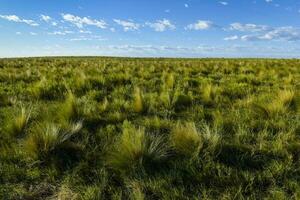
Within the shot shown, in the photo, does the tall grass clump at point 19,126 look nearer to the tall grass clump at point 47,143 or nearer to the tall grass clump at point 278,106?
the tall grass clump at point 47,143

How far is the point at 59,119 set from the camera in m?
5.36

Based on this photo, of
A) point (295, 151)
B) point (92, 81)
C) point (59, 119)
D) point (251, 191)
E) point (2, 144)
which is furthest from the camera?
point (92, 81)

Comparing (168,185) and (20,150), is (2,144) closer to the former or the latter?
(20,150)

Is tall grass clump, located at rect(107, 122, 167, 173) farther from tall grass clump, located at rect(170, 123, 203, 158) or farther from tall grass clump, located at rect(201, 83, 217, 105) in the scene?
tall grass clump, located at rect(201, 83, 217, 105)

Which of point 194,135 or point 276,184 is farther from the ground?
point 194,135

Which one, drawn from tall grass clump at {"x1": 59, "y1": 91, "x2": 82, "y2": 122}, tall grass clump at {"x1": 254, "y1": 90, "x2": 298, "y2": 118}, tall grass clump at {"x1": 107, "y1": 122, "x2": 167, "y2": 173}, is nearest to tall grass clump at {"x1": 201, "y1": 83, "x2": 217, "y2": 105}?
tall grass clump at {"x1": 254, "y1": 90, "x2": 298, "y2": 118}

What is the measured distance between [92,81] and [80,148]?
594 centimetres

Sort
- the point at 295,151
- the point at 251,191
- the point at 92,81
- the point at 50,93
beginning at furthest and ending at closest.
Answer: the point at 92,81, the point at 50,93, the point at 295,151, the point at 251,191

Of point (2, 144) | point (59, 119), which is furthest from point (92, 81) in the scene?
point (2, 144)

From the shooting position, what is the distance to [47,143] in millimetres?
3959

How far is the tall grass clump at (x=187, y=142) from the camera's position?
3.81m

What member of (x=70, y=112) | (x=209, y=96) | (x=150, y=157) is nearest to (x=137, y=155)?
(x=150, y=157)

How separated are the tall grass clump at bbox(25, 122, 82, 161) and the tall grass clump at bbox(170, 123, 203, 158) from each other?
126 cm

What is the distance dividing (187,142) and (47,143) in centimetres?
170
